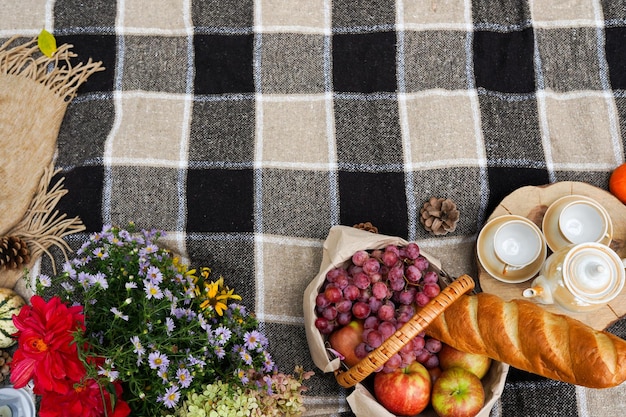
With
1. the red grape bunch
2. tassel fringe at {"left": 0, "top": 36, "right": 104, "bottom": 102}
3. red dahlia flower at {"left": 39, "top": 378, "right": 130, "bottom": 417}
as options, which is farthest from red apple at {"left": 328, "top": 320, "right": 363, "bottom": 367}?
tassel fringe at {"left": 0, "top": 36, "right": 104, "bottom": 102}

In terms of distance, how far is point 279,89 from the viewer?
3.95 ft

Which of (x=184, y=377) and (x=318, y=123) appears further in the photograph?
(x=318, y=123)

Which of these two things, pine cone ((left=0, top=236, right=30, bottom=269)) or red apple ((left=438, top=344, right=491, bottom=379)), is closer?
red apple ((left=438, top=344, right=491, bottom=379))

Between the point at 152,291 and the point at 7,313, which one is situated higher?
the point at 152,291

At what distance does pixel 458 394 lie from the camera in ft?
3.00

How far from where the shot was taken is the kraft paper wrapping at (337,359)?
934 millimetres

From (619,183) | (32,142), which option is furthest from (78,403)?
(619,183)

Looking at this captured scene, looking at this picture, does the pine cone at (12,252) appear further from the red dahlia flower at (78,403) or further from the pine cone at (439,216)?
the pine cone at (439,216)

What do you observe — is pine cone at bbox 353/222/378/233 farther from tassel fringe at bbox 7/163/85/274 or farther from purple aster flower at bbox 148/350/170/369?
tassel fringe at bbox 7/163/85/274

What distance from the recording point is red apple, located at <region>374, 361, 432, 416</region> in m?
0.91

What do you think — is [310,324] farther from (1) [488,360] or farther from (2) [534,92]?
(2) [534,92]

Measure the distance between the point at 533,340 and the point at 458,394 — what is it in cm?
15

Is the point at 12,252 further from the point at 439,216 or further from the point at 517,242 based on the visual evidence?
the point at 517,242

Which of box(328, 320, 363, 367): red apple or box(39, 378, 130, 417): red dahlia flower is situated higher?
box(328, 320, 363, 367): red apple
